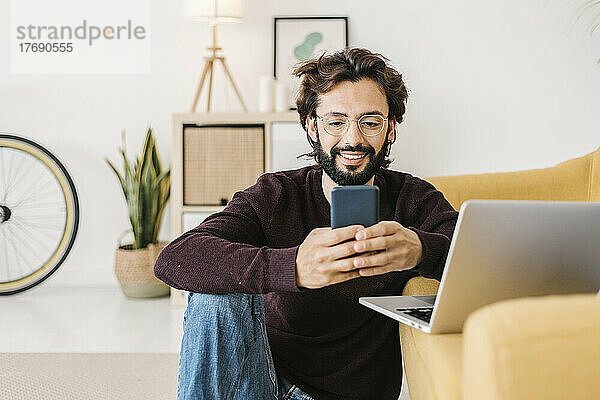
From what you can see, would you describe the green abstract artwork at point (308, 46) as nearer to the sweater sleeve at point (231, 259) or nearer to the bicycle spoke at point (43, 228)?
the bicycle spoke at point (43, 228)

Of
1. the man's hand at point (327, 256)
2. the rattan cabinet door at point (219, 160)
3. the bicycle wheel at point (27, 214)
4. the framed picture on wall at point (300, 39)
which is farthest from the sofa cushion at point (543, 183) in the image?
the bicycle wheel at point (27, 214)

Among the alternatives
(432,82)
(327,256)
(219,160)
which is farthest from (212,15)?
(327,256)

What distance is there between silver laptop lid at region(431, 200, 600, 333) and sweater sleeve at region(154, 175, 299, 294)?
325 mm

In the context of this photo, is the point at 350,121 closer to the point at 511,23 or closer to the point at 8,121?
the point at 511,23

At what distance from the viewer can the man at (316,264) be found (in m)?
1.37

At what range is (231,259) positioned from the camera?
1419 mm

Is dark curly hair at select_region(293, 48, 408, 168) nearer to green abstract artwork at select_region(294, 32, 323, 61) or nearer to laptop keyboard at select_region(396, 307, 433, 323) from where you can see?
laptop keyboard at select_region(396, 307, 433, 323)

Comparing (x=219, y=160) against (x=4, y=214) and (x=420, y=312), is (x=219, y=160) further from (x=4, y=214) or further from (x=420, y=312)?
(x=420, y=312)

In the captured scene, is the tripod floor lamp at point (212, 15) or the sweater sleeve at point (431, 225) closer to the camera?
the sweater sleeve at point (431, 225)

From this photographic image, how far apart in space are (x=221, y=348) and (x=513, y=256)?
1.80 ft

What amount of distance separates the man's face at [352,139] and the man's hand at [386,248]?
342 millimetres

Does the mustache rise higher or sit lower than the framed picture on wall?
lower

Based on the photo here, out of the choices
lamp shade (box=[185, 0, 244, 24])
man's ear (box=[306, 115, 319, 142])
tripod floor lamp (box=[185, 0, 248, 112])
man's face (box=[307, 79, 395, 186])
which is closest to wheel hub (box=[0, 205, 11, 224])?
tripod floor lamp (box=[185, 0, 248, 112])

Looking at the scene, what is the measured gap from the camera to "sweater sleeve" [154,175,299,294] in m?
1.37
